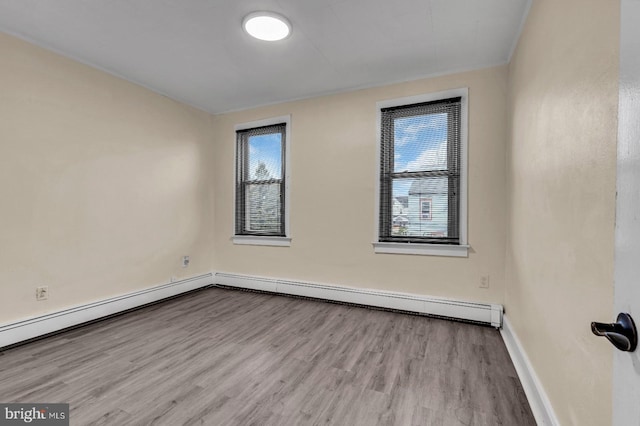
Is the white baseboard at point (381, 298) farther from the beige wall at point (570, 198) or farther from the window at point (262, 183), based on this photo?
the beige wall at point (570, 198)

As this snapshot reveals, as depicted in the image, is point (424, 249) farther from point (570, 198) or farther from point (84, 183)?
point (84, 183)

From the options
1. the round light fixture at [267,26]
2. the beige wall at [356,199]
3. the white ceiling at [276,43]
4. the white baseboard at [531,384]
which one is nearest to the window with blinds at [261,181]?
the beige wall at [356,199]

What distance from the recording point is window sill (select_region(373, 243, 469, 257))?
9.66 feet

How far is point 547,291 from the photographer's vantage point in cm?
154

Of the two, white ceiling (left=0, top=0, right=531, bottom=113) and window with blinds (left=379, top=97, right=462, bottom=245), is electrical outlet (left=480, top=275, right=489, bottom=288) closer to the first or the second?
window with blinds (left=379, top=97, right=462, bottom=245)

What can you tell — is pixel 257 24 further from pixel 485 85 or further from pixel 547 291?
pixel 547 291

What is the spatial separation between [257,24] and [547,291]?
104 inches

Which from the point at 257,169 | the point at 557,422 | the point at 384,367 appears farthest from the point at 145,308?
the point at 557,422

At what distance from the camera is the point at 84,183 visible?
283 centimetres

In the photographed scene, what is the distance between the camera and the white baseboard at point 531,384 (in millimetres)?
1440

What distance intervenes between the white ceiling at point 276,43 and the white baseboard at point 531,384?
2.45m

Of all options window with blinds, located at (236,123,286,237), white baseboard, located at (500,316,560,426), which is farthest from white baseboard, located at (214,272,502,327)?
window with blinds, located at (236,123,286,237)

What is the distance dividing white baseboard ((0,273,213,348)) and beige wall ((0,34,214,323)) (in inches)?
2.9

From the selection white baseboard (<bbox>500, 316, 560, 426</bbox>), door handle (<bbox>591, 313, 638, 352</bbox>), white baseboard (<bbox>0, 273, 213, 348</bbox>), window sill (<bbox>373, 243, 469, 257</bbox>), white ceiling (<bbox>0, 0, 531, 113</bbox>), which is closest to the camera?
door handle (<bbox>591, 313, 638, 352</bbox>)
